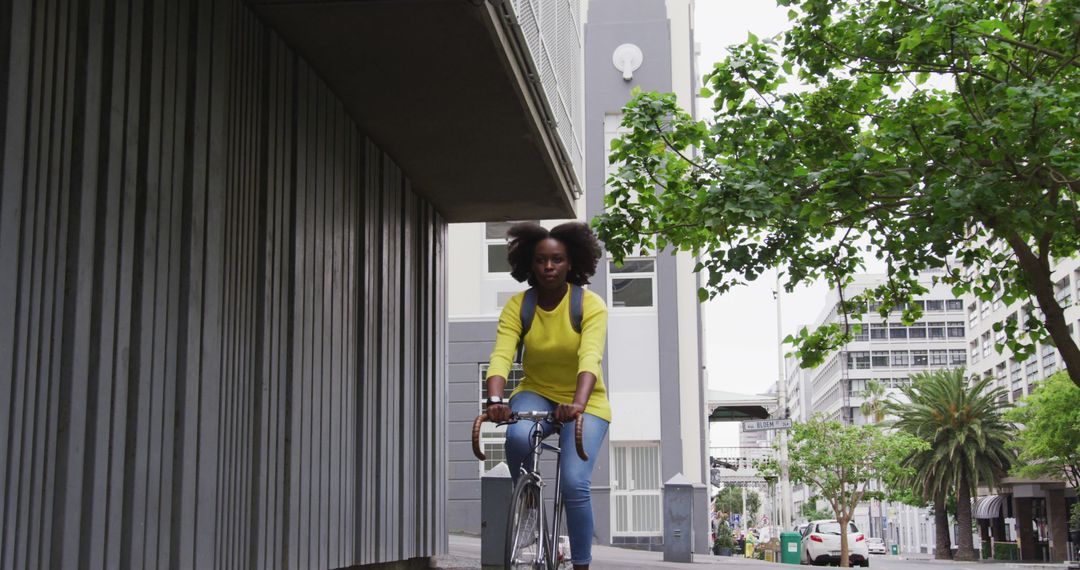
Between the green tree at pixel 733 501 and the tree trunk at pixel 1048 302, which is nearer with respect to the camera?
the tree trunk at pixel 1048 302

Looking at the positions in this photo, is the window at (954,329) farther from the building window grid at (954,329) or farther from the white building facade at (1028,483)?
the white building facade at (1028,483)

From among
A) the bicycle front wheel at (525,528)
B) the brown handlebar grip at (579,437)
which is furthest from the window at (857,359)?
the bicycle front wheel at (525,528)

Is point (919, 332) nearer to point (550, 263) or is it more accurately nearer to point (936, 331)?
point (936, 331)

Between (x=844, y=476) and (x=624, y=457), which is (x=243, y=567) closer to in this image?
(x=624, y=457)

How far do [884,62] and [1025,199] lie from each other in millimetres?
2355

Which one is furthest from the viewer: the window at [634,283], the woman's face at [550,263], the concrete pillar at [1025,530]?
the concrete pillar at [1025,530]

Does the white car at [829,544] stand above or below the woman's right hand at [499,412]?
below

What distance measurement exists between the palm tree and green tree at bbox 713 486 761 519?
218 ft

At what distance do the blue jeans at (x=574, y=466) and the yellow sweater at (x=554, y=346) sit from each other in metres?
0.13

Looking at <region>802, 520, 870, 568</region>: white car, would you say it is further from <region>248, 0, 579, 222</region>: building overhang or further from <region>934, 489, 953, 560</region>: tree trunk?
<region>248, 0, 579, 222</region>: building overhang

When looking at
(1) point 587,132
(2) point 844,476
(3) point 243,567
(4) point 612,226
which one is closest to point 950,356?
(2) point 844,476

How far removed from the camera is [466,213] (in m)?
11.5

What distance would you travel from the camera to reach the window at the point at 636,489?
27.6m

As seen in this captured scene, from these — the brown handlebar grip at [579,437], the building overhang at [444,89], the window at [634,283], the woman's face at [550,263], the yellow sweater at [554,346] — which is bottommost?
the brown handlebar grip at [579,437]
